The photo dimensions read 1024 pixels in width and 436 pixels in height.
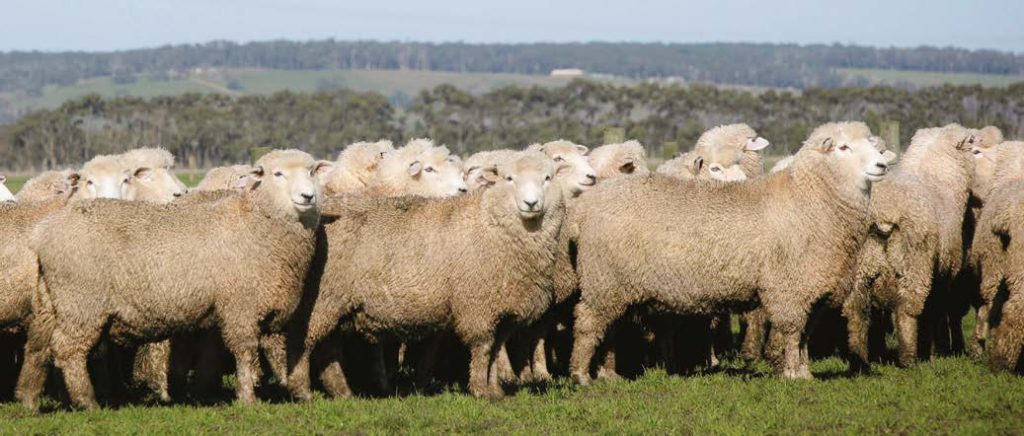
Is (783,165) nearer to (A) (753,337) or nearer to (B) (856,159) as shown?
(A) (753,337)

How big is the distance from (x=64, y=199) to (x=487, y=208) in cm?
350

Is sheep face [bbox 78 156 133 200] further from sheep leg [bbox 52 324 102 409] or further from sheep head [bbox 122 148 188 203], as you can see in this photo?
sheep leg [bbox 52 324 102 409]

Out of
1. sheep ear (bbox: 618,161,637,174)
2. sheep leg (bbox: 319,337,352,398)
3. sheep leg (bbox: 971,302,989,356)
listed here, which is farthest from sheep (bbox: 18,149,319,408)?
sheep leg (bbox: 971,302,989,356)

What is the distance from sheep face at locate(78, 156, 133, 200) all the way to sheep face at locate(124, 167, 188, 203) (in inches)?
7.8

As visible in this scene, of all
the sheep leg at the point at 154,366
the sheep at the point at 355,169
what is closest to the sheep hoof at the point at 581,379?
the sheep leg at the point at 154,366

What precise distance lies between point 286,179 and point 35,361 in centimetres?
223

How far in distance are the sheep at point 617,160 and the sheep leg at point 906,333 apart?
304cm

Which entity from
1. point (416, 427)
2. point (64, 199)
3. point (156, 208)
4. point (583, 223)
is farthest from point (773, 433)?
point (64, 199)

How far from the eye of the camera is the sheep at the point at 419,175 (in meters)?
12.0

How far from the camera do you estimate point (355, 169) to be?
42.4ft

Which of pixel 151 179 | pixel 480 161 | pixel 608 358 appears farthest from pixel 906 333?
pixel 151 179

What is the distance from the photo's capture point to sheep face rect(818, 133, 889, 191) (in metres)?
10.1

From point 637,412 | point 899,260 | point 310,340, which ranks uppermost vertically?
point 899,260

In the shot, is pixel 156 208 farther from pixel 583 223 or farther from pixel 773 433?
pixel 773 433
